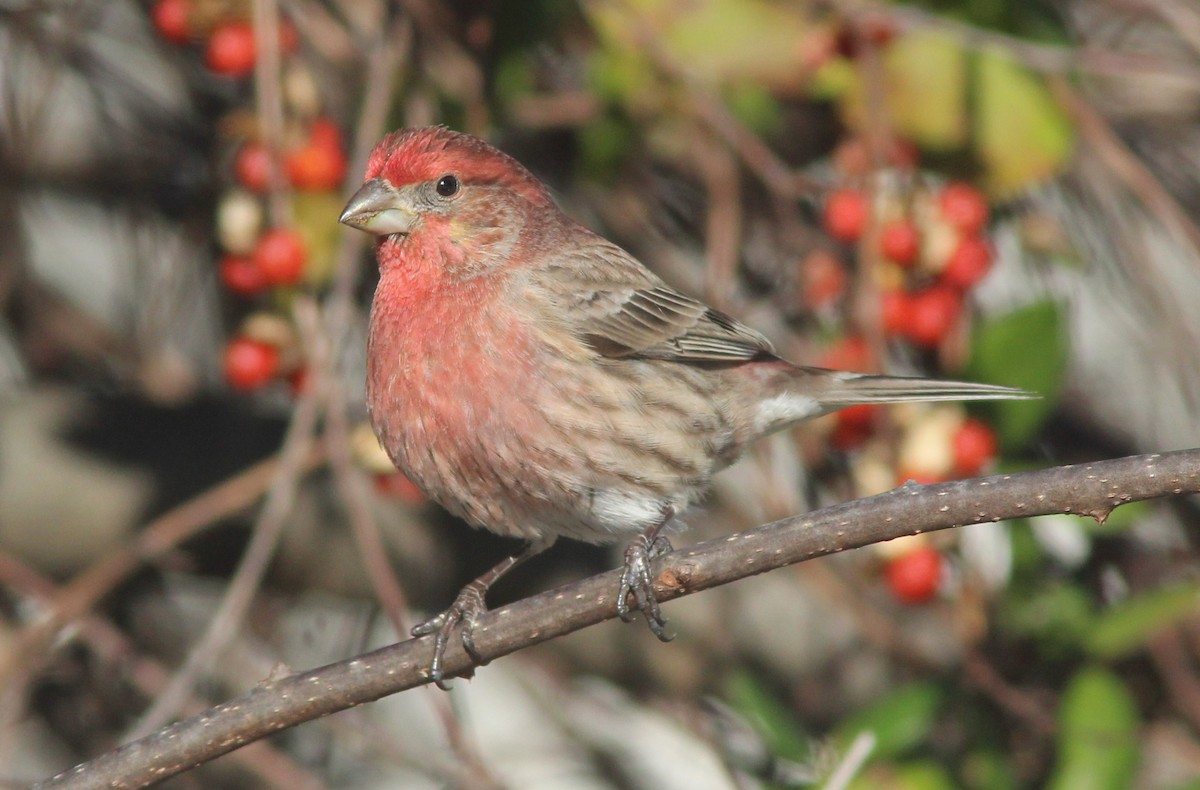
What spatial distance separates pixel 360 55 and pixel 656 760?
10.2 feet

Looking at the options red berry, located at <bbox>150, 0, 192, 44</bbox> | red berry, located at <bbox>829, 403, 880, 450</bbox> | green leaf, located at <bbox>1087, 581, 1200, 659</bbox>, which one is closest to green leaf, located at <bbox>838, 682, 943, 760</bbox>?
green leaf, located at <bbox>1087, 581, 1200, 659</bbox>

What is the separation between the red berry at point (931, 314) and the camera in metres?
4.94

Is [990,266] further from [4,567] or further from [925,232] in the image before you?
[4,567]

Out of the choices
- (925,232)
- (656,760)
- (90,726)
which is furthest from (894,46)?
(90,726)

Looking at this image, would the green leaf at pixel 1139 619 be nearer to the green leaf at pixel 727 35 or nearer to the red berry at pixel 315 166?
the green leaf at pixel 727 35

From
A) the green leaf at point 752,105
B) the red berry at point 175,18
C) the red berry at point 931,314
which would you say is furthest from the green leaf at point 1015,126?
the red berry at point 175,18

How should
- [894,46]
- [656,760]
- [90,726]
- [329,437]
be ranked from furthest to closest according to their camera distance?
[656,760] < [90,726] < [894,46] < [329,437]

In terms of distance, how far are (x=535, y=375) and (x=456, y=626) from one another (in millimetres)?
735

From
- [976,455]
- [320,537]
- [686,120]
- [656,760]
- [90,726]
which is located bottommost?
[656,760]

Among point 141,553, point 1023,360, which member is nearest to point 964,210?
point 1023,360

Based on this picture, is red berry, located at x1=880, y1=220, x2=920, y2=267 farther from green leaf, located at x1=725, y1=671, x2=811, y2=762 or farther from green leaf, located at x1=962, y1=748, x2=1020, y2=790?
green leaf, located at x1=962, y1=748, x2=1020, y2=790

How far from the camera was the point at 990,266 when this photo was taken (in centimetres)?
492

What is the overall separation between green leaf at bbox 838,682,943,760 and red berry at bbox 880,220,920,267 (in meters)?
1.36

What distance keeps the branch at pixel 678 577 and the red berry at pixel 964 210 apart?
83.3 inches
